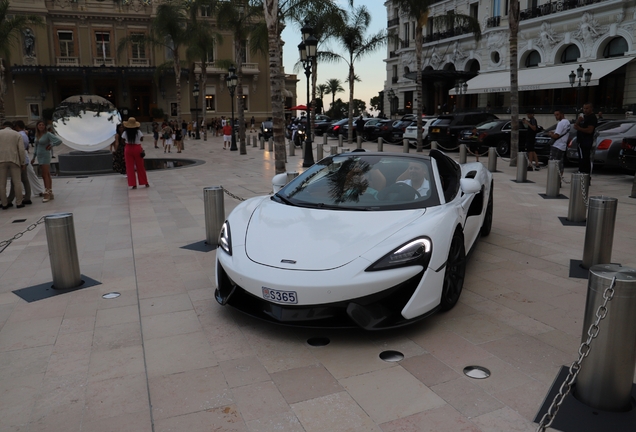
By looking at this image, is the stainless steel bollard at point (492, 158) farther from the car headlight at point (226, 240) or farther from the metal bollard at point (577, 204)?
the car headlight at point (226, 240)

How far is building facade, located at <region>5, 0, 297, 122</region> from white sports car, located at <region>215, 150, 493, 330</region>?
44.5 m

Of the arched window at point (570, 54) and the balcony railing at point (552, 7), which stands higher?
the balcony railing at point (552, 7)

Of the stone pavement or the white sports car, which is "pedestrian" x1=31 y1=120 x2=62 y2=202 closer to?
the stone pavement

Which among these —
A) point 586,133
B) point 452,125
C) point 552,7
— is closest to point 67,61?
point 452,125

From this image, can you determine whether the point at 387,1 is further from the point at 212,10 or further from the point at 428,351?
the point at 428,351

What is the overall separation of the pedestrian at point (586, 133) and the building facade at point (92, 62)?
130 feet

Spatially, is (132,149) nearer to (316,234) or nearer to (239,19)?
(316,234)

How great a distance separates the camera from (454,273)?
4.72 metres

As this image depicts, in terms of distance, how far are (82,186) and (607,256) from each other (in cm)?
1278

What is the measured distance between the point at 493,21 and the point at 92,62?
1523 inches

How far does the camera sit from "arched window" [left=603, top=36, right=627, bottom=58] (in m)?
32.7

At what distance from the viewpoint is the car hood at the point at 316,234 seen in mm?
4004

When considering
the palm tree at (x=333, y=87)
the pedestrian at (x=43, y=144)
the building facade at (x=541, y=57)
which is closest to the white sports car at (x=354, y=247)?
the pedestrian at (x=43, y=144)

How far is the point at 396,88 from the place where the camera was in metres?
58.6
